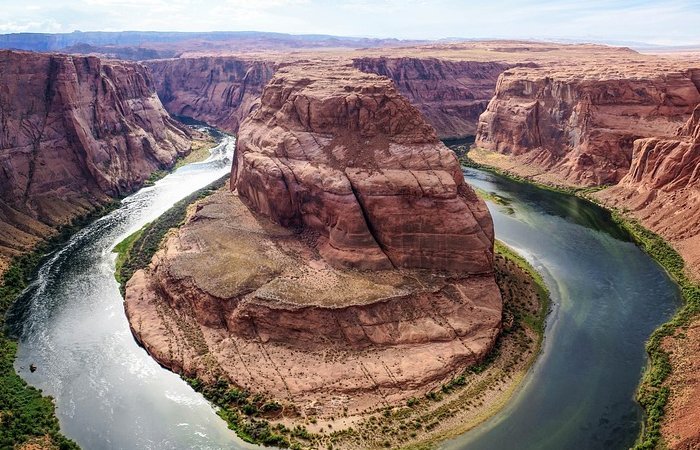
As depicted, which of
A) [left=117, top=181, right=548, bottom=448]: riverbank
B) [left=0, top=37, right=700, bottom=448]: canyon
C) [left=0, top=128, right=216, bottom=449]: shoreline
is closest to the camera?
[left=0, top=128, right=216, bottom=449]: shoreline

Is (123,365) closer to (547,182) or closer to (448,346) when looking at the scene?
(448,346)

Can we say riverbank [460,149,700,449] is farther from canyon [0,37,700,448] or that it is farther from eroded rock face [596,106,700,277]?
eroded rock face [596,106,700,277]

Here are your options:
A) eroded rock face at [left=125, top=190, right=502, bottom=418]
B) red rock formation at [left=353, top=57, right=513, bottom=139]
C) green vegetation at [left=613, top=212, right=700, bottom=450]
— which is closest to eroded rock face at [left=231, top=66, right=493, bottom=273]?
eroded rock face at [left=125, top=190, right=502, bottom=418]

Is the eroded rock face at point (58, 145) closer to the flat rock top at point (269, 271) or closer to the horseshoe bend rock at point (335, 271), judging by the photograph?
the flat rock top at point (269, 271)

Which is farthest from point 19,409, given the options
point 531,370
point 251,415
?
point 531,370

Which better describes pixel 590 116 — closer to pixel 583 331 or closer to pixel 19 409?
pixel 583 331

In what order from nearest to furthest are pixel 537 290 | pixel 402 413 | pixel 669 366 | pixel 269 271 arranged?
pixel 402 413
pixel 669 366
pixel 269 271
pixel 537 290
